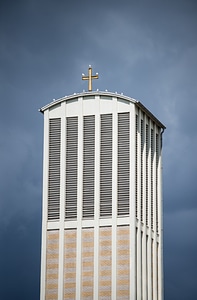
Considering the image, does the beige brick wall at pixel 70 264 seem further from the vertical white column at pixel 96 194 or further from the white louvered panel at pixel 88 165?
the white louvered panel at pixel 88 165

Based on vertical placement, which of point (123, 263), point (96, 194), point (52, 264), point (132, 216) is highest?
point (96, 194)

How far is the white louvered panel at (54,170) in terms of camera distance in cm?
7925

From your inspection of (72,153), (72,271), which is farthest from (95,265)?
(72,153)

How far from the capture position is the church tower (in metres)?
76.6

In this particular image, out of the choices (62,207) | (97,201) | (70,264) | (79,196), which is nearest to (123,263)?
(70,264)

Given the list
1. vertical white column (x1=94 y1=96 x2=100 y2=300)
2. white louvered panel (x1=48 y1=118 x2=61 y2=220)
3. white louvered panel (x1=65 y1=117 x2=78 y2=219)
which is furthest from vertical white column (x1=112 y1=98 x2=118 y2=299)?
white louvered panel (x1=48 y1=118 x2=61 y2=220)

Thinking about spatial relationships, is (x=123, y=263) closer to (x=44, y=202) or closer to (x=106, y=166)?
(x=106, y=166)

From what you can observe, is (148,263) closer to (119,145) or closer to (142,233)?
(142,233)

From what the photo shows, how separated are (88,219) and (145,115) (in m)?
9.72

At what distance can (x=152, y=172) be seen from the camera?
272ft

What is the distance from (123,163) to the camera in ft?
256

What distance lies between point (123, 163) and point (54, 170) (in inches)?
223

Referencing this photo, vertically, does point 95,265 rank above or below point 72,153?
below

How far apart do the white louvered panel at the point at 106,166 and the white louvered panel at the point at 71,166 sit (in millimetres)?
2133
